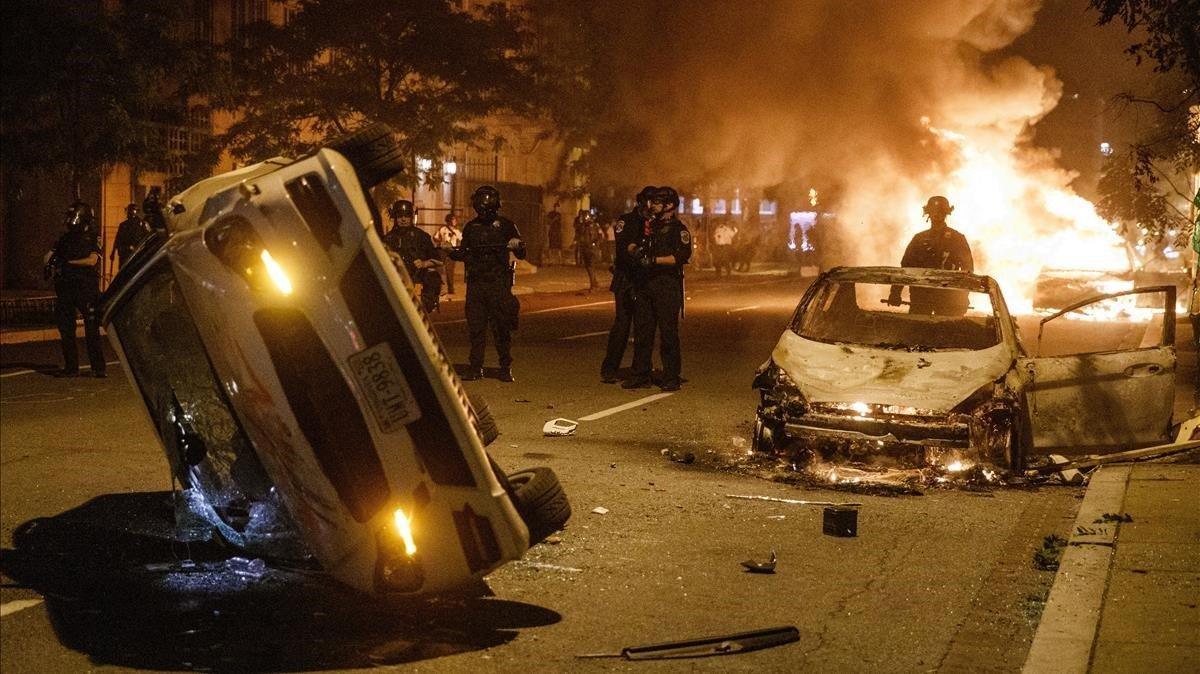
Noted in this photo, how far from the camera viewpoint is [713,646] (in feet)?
16.8

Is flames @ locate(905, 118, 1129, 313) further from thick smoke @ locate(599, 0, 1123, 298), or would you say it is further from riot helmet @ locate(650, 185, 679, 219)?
riot helmet @ locate(650, 185, 679, 219)

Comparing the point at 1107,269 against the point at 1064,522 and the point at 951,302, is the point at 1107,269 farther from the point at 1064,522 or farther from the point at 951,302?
the point at 1064,522

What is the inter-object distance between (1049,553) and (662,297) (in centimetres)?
620

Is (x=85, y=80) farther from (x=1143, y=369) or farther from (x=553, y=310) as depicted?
(x=1143, y=369)

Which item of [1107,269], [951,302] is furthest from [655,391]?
[1107,269]

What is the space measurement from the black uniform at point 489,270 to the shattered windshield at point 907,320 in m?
3.52

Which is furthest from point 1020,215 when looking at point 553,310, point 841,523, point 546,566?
point 546,566

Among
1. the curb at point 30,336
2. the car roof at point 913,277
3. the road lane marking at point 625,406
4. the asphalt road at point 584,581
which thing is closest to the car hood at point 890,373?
the asphalt road at point 584,581

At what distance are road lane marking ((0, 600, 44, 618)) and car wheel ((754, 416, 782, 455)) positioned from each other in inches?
187

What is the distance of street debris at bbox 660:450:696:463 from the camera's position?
918 cm

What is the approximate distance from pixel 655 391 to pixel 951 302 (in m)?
3.22

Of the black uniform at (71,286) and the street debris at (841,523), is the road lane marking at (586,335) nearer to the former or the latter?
the black uniform at (71,286)

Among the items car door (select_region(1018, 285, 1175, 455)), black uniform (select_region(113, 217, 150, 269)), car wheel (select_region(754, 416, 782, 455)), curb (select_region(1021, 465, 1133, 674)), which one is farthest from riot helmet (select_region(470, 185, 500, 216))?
curb (select_region(1021, 465, 1133, 674))

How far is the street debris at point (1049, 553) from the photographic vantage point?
6621mm
